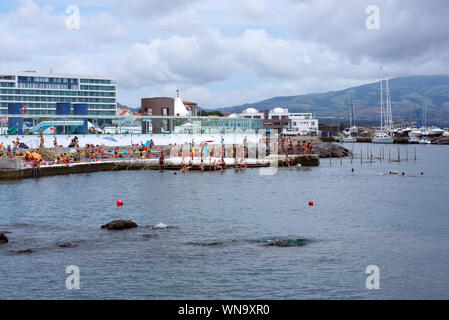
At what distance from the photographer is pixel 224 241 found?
107ft

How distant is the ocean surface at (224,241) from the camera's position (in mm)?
24016

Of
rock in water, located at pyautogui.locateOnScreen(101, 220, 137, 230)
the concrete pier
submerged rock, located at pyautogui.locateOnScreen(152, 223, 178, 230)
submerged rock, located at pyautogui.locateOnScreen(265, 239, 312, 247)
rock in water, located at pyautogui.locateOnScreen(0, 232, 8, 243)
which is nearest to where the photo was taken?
rock in water, located at pyautogui.locateOnScreen(0, 232, 8, 243)

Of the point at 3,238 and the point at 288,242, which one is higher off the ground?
the point at 3,238

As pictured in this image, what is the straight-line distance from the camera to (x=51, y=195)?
52031 mm

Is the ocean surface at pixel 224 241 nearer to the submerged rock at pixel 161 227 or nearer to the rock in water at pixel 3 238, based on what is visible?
the submerged rock at pixel 161 227

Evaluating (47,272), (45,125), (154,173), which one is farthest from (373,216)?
(45,125)

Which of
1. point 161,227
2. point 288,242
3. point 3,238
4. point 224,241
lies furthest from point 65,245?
point 288,242

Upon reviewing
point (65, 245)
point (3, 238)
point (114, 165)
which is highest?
point (114, 165)

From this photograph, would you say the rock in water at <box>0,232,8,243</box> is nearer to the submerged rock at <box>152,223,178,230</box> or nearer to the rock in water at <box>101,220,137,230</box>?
the rock in water at <box>101,220,137,230</box>

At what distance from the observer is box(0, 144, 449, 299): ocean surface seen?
945 inches

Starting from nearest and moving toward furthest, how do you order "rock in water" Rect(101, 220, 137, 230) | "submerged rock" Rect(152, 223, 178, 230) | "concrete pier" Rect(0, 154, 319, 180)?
"rock in water" Rect(101, 220, 137, 230), "submerged rock" Rect(152, 223, 178, 230), "concrete pier" Rect(0, 154, 319, 180)

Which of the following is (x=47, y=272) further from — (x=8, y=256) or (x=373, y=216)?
(x=373, y=216)

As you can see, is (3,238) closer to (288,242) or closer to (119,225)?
(119,225)

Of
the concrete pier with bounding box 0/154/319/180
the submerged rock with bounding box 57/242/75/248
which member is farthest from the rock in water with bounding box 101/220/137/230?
the concrete pier with bounding box 0/154/319/180
